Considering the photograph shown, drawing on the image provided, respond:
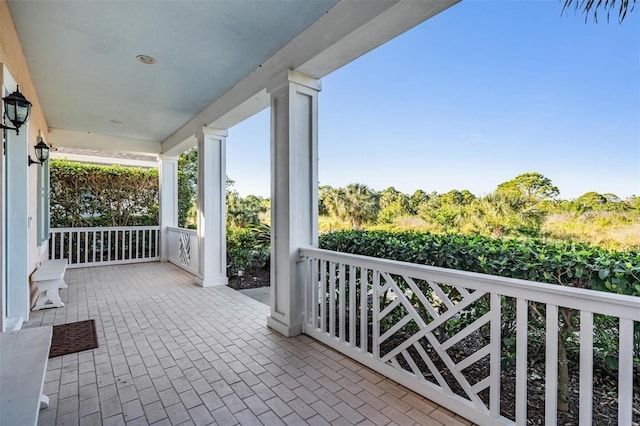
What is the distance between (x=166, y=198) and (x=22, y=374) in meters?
6.51

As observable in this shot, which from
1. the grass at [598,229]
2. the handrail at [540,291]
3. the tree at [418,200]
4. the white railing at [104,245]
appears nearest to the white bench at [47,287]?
the white railing at [104,245]

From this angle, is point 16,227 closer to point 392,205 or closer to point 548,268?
point 548,268

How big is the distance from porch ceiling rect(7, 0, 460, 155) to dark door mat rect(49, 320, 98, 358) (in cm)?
290

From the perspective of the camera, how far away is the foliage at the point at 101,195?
6910mm

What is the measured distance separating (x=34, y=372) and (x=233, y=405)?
1.07m

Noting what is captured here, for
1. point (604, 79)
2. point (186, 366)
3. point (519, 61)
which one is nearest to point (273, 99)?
point (186, 366)

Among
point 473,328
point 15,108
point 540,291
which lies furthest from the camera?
point 15,108

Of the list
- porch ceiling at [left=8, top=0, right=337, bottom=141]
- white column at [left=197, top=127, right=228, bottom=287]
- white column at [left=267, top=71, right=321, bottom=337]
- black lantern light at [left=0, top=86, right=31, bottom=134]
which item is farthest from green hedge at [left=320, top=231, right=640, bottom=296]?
white column at [left=197, top=127, right=228, bottom=287]

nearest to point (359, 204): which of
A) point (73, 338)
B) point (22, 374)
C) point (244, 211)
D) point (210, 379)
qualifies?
point (244, 211)

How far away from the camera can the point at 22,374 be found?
1370mm

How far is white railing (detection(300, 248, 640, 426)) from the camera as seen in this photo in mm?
1414

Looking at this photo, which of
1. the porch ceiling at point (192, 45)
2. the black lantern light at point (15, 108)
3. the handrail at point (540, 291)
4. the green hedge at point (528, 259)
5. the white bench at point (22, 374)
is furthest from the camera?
the porch ceiling at point (192, 45)

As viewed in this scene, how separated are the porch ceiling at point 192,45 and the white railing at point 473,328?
178 cm

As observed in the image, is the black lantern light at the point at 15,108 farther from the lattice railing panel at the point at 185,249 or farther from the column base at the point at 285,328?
the lattice railing panel at the point at 185,249
